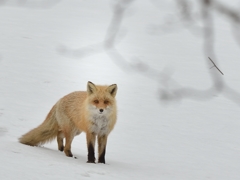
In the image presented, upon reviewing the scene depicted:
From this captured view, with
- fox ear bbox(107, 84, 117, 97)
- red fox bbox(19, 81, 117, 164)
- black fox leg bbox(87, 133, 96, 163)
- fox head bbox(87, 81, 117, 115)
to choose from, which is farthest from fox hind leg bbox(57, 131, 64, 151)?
fox ear bbox(107, 84, 117, 97)

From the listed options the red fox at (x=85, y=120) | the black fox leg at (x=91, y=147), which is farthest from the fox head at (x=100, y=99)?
the black fox leg at (x=91, y=147)

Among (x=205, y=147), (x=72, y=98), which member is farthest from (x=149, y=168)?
(x=205, y=147)

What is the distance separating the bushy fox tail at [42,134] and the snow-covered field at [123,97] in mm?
160

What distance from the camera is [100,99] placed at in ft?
21.3

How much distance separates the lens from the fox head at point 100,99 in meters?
6.44

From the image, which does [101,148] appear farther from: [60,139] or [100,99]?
[60,139]

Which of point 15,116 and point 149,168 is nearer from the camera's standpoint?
point 149,168

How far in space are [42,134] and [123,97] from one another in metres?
5.26

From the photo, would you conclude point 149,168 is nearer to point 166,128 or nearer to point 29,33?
point 166,128

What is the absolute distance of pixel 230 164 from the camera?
8109 millimetres

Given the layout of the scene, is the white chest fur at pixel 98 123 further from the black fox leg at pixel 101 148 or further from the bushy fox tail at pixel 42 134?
the bushy fox tail at pixel 42 134

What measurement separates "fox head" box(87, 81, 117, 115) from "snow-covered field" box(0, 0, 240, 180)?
20.2 inches

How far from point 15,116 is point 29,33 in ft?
26.5

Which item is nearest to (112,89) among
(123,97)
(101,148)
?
(101,148)
